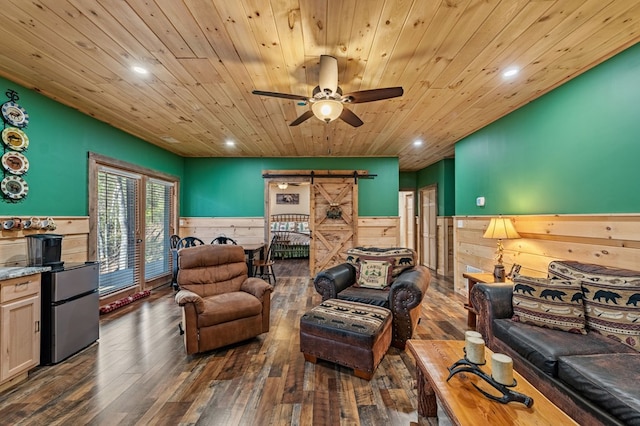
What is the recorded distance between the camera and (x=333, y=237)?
6.23 metres

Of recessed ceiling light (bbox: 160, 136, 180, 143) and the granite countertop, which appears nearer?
the granite countertop

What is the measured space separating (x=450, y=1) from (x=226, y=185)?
18.0ft

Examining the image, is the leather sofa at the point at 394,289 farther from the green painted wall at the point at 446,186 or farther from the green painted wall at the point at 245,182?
the green painted wall at the point at 446,186

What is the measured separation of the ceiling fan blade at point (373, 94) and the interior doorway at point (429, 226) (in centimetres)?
513

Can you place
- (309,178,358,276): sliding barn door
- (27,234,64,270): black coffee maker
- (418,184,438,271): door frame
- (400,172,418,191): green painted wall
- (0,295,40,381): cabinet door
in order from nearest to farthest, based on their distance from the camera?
(0,295,40,381): cabinet door < (27,234,64,270): black coffee maker < (309,178,358,276): sliding barn door < (418,184,438,271): door frame < (400,172,418,191): green painted wall

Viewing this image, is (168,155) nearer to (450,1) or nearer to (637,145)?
(450,1)

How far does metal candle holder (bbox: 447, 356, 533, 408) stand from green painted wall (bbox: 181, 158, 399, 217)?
4793 mm

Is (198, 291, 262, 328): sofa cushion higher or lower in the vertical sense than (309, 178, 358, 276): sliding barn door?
lower

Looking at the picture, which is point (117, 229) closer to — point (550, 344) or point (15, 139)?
point (15, 139)

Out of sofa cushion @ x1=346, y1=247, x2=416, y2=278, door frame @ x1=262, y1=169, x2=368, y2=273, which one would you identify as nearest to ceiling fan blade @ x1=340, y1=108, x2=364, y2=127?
sofa cushion @ x1=346, y1=247, x2=416, y2=278

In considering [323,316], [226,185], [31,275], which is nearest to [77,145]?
[31,275]

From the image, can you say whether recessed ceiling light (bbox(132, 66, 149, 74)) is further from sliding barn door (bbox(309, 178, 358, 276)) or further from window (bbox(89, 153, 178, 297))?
sliding barn door (bbox(309, 178, 358, 276))

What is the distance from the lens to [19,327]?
2.33 metres

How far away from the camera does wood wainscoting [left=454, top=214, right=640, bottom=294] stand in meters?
2.31
